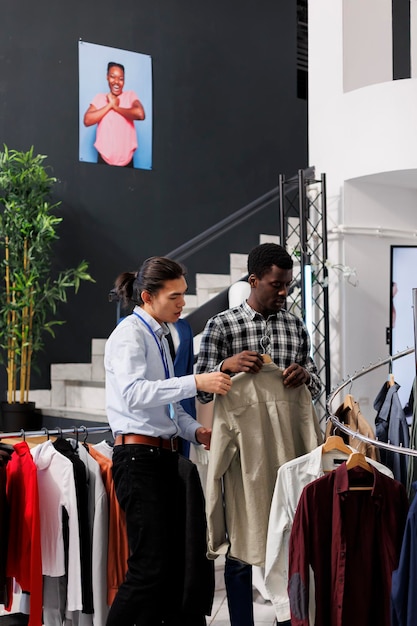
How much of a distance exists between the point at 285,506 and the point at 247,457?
1.12 ft

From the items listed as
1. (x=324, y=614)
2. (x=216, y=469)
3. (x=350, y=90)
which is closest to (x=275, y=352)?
(x=216, y=469)

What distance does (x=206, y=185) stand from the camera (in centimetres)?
820

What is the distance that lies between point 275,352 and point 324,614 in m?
1.15

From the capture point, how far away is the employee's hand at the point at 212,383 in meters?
2.91

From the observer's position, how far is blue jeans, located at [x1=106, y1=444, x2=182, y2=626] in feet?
9.56

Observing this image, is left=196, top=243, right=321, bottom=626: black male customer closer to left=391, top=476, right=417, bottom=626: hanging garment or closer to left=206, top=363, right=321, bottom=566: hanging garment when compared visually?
left=206, top=363, right=321, bottom=566: hanging garment

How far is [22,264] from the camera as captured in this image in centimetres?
632

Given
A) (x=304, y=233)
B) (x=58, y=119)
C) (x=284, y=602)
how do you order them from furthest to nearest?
1. (x=58, y=119)
2. (x=304, y=233)
3. (x=284, y=602)

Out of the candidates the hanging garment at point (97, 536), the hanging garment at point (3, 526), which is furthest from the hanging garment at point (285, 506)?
the hanging garment at point (3, 526)

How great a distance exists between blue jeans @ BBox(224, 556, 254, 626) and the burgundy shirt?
0.62m

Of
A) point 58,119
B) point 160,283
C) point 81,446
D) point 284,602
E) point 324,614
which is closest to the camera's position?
point 324,614

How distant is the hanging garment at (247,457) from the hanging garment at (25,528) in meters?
0.66

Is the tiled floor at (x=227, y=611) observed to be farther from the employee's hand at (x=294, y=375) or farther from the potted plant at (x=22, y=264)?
the potted plant at (x=22, y=264)

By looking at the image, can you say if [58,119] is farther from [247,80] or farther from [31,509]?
[31,509]
